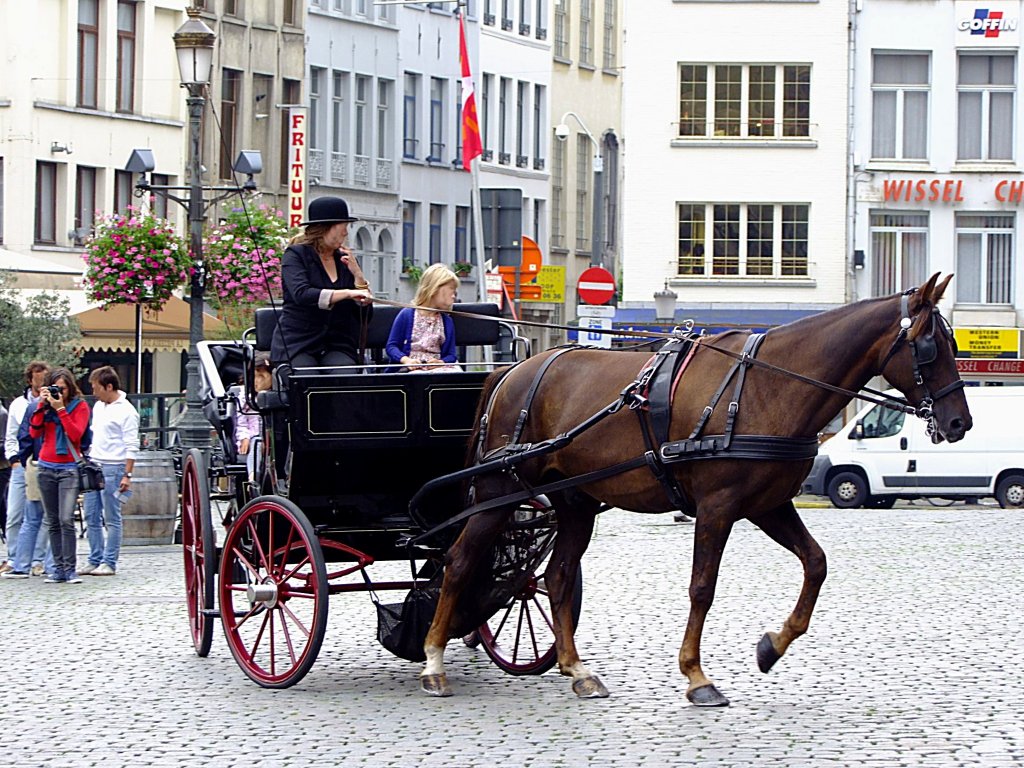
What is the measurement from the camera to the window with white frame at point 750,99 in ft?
145

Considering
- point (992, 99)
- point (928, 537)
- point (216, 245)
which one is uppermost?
point (992, 99)

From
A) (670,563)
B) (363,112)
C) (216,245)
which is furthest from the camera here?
(363,112)

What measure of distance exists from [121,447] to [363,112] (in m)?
38.5

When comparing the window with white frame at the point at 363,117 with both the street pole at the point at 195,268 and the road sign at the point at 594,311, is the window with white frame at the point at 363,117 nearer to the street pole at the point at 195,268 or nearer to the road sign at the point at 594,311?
the road sign at the point at 594,311

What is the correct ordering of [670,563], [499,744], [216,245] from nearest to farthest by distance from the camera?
[499,744] < [670,563] < [216,245]

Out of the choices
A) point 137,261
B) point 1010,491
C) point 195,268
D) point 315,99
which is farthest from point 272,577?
point 315,99

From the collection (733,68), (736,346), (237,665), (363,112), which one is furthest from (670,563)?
(363,112)

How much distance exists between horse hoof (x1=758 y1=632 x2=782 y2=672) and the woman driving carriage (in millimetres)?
2621

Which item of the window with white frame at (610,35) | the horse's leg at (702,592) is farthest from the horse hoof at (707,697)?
the window with white frame at (610,35)

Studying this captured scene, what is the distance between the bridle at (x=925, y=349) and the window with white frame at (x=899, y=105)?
35.7 metres

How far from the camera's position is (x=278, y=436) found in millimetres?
10469

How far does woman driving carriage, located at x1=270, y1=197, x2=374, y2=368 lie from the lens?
34.3 feet

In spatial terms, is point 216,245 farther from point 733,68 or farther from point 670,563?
point 733,68

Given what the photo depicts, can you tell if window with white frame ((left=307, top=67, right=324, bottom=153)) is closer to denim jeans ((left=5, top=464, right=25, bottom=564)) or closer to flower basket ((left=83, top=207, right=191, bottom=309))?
flower basket ((left=83, top=207, right=191, bottom=309))
